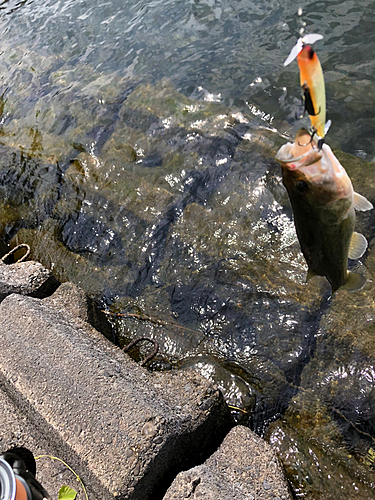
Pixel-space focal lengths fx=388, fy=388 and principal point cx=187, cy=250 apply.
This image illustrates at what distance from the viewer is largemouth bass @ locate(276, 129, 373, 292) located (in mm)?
1763

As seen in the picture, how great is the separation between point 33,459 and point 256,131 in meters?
4.78

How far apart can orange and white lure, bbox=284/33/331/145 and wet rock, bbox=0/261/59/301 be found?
332 centimetres

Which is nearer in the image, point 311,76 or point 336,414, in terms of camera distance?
point 311,76

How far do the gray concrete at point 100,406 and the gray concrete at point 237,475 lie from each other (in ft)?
0.59

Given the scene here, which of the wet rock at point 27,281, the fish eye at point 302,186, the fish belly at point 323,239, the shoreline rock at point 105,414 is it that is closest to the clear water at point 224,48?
the fish belly at point 323,239

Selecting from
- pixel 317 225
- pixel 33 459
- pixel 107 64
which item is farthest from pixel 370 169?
pixel 107 64

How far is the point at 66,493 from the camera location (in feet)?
8.93

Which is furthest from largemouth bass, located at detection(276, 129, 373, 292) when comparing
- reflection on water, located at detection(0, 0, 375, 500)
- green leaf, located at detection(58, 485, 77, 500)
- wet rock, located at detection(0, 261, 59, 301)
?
wet rock, located at detection(0, 261, 59, 301)

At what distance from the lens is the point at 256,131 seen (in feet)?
18.5

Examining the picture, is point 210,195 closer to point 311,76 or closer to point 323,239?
point 323,239

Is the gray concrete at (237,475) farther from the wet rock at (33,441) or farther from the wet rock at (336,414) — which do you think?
the wet rock at (33,441)

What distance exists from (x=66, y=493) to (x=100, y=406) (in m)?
0.69

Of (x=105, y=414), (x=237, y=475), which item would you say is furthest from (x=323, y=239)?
(x=105, y=414)

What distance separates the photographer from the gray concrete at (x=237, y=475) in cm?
241
